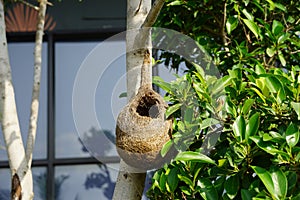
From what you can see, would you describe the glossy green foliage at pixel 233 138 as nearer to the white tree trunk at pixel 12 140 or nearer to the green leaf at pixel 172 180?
the green leaf at pixel 172 180

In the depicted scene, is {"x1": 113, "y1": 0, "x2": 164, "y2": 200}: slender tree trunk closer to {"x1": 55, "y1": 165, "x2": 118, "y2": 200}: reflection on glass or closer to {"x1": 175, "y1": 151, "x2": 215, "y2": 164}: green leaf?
{"x1": 175, "y1": 151, "x2": 215, "y2": 164}: green leaf

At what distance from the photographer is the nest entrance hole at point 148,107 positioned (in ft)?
6.07

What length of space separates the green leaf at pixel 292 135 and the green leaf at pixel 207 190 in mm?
267

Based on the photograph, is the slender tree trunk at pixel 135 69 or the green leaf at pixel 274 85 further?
the slender tree trunk at pixel 135 69

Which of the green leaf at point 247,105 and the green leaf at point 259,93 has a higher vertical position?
the green leaf at point 259,93

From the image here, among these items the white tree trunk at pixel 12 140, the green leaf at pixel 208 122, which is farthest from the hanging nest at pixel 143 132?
the white tree trunk at pixel 12 140

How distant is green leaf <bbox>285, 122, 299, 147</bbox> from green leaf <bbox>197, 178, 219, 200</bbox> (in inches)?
10.5

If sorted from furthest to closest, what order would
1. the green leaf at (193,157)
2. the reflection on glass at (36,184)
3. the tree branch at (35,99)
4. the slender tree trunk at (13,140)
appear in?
the reflection on glass at (36,184), the tree branch at (35,99), the slender tree trunk at (13,140), the green leaf at (193,157)

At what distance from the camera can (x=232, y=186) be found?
1.71 m

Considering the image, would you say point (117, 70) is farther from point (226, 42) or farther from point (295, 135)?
point (295, 135)

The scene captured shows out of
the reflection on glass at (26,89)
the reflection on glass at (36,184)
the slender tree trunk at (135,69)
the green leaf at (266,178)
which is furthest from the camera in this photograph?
the reflection on glass at (26,89)

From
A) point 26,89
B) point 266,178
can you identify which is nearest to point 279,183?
point 266,178

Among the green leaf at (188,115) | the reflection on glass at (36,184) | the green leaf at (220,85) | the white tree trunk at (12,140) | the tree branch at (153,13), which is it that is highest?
the tree branch at (153,13)

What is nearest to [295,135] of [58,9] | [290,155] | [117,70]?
[290,155]
